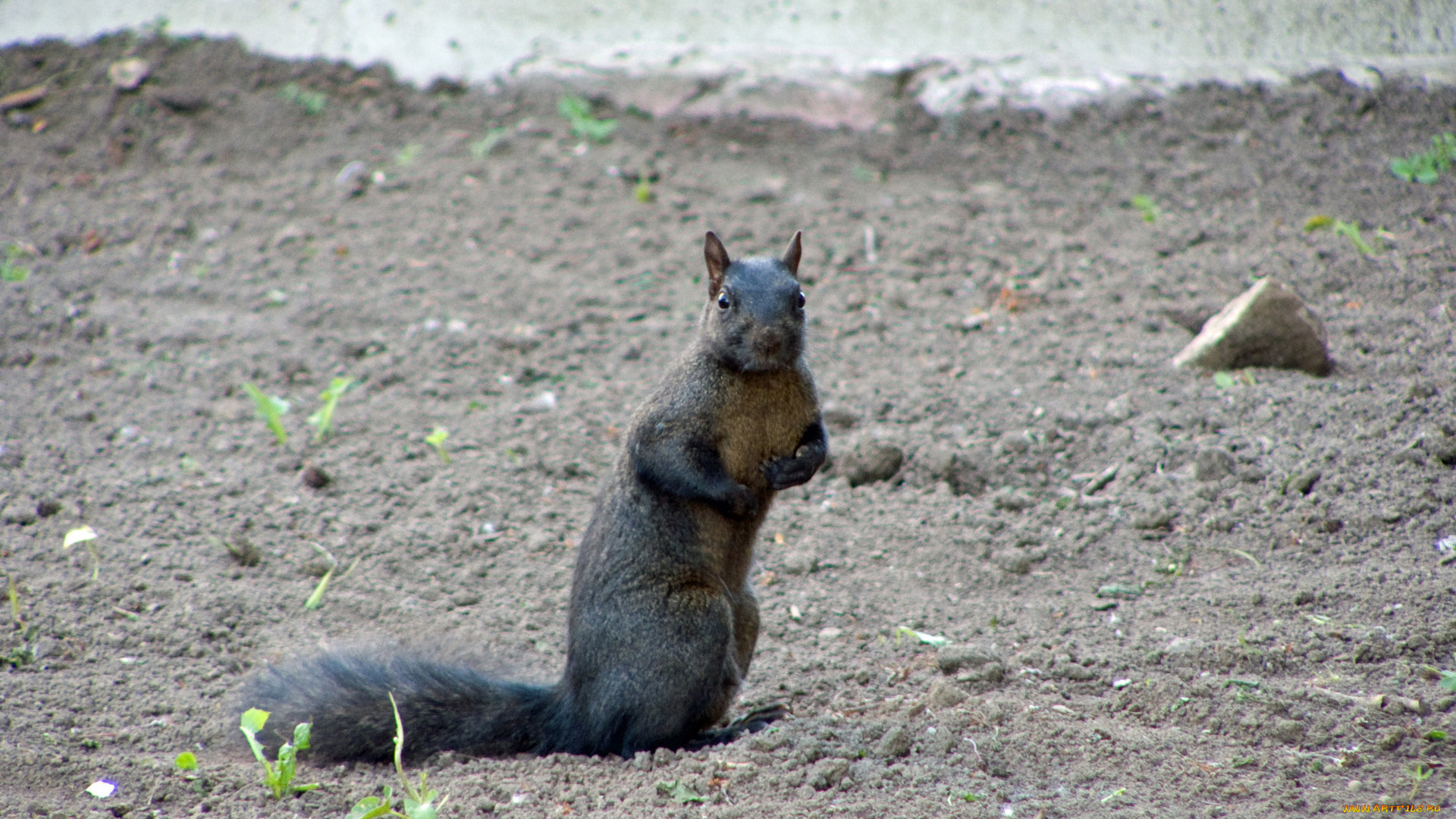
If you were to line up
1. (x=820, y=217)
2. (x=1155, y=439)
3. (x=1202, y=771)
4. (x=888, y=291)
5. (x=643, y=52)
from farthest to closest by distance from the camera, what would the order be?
(x=643, y=52) → (x=820, y=217) → (x=888, y=291) → (x=1155, y=439) → (x=1202, y=771)

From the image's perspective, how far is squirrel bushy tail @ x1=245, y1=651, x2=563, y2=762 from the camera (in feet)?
10.6

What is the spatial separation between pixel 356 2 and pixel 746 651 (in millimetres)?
6324

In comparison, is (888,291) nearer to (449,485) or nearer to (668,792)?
(449,485)

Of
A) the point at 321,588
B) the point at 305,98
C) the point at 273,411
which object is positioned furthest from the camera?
the point at 305,98

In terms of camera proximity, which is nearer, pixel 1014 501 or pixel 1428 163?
pixel 1014 501

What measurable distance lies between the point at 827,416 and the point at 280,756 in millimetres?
2830

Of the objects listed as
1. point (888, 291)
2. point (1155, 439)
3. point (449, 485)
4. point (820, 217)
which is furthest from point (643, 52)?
point (1155, 439)

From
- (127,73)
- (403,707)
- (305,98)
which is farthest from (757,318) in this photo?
(127,73)

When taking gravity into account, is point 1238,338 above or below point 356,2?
below

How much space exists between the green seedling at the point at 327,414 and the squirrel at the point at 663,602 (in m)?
1.87

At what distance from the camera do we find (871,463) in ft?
15.8

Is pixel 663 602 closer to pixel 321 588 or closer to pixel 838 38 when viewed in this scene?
pixel 321 588

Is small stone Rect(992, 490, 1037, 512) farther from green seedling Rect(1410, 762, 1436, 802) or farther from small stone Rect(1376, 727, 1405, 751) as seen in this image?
green seedling Rect(1410, 762, 1436, 802)

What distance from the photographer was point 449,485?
480 cm
